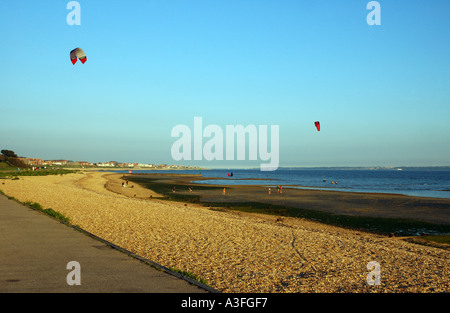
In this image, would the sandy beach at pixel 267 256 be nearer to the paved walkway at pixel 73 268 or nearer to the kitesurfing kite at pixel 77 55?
the paved walkway at pixel 73 268

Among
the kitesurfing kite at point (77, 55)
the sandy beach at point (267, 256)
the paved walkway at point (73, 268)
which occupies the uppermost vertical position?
the kitesurfing kite at point (77, 55)

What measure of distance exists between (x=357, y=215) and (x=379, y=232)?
7565 mm

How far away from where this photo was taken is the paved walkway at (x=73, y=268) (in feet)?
23.1

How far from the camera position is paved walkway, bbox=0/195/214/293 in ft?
23.1

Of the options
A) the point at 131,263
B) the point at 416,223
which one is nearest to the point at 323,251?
the point at 131,263

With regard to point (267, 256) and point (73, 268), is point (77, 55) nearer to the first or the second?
point (73, 268)

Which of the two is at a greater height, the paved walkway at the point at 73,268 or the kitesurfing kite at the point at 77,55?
the kitesurfing kite at the point at 77,55

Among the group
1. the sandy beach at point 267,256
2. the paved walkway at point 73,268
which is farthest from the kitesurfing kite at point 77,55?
the paved walkway at point 73,268

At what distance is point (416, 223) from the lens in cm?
2402

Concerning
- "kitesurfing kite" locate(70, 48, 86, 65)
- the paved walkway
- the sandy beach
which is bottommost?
the sandy beach

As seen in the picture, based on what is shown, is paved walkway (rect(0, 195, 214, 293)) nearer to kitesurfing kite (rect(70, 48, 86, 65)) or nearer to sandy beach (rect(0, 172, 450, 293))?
sandy beach (rect(0, 172, 450, 293))

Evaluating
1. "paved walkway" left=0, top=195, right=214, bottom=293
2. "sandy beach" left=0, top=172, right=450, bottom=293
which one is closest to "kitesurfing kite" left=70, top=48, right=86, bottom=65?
"sandy beach" left=0, top=172, right=450, bottom=293
